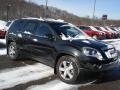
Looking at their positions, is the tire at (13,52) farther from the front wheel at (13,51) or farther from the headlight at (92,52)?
the headlight at (92,52)

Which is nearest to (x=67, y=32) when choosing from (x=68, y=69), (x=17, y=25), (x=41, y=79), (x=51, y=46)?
(x=51, y=46)

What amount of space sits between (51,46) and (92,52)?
1.45m

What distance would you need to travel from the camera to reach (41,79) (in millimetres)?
7988

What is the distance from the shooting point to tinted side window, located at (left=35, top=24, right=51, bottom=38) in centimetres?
883

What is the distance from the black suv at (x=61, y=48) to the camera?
7559 mm

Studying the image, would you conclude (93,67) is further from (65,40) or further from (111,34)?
(111,34)

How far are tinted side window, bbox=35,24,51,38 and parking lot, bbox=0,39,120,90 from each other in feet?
3.89

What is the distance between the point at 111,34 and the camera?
103 ft

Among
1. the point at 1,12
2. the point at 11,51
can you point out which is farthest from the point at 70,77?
the point at 1,12

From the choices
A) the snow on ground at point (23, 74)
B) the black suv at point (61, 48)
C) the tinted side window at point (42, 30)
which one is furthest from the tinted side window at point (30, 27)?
the snow on ground at point (23, 74)

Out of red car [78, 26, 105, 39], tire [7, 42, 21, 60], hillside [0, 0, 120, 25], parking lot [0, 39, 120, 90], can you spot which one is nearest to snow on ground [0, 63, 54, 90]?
parking lot [0, 39, 120, 90]

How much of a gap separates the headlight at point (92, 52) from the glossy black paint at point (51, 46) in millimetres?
97

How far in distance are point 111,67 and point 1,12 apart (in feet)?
218

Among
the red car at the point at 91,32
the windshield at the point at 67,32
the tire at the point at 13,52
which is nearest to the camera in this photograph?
the windshield at the point at 67,32
